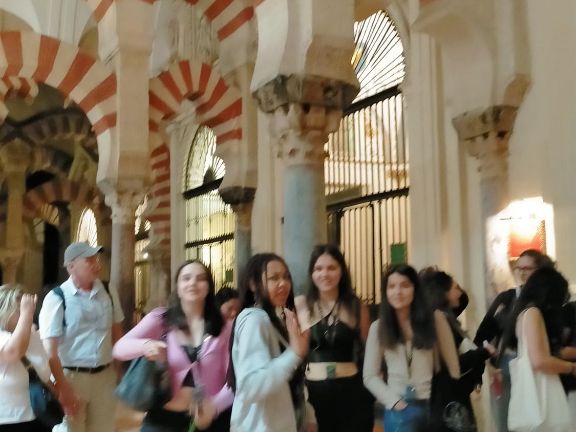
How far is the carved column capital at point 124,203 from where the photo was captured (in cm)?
761

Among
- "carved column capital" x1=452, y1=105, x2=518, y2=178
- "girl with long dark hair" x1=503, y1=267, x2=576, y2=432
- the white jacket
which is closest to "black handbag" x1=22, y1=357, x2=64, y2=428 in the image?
the white jacket

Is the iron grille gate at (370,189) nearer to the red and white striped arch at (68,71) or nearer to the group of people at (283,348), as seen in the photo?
the red and white striped arch at (68,71)

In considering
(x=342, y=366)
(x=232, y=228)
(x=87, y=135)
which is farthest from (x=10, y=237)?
(x=342, y=366)

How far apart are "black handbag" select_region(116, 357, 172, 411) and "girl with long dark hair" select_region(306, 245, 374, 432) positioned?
2.44ft

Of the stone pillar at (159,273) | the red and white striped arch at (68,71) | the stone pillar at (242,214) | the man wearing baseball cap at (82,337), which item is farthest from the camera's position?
the stone pillar at (159,273)

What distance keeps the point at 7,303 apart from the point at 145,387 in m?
1.00

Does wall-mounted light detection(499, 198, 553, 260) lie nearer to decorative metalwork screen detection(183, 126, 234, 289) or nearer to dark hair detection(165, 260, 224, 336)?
dark hair detection(165, 260, 224, 336)

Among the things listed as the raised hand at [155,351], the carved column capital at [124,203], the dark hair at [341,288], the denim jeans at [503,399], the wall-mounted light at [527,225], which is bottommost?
the denim jeans at [503,399]

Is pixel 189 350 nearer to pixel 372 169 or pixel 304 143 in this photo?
pixel 304 143

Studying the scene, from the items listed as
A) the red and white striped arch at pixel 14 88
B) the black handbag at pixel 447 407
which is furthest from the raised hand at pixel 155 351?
the red and white striped arch at pixel 14 88

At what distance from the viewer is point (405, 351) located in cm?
274

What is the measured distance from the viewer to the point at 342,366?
9.52 feet

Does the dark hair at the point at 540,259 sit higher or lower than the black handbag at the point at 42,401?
higher

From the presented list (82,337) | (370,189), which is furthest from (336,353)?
(370,189)
